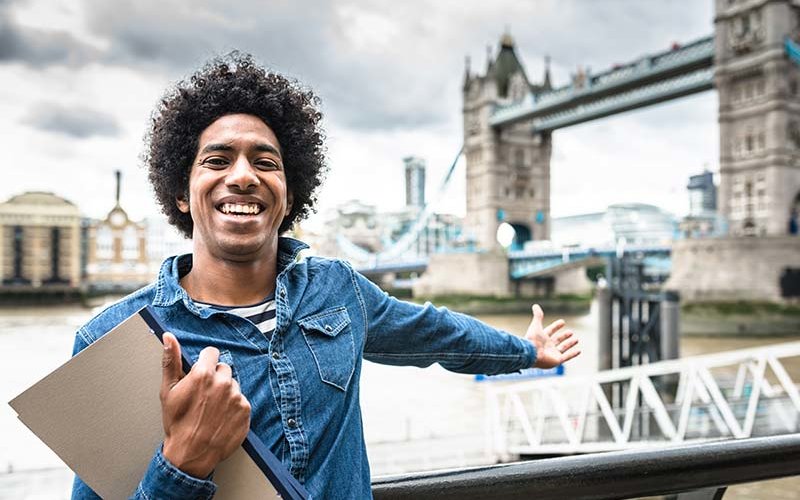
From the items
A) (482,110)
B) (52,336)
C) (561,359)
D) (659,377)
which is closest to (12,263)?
(52,336)

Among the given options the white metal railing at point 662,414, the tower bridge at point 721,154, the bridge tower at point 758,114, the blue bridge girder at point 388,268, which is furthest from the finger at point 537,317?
the bridge tower at point 758,114

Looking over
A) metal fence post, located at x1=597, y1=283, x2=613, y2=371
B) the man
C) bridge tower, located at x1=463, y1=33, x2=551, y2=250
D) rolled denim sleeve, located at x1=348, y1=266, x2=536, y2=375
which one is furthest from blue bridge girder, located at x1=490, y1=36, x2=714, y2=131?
the man

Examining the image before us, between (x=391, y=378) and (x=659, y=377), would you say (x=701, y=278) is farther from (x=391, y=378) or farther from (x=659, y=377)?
(x=659, y=377)

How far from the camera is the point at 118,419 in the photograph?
524 mm

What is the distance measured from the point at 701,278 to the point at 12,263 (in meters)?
22.5

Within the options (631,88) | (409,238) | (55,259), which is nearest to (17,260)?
(55,259)

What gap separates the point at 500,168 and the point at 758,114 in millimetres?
12871

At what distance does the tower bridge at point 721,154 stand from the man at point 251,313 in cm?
1731

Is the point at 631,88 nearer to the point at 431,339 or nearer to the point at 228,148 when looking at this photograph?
the point at 431,339

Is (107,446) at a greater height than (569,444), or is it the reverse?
(107,446)

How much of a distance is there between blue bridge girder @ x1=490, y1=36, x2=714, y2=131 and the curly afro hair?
24.1m

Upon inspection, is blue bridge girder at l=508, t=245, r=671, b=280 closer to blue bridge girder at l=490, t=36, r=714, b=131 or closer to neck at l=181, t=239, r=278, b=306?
blue bridge girder at l=490, t=36, r=714, b=131

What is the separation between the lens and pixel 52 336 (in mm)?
15680

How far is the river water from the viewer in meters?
4.62
